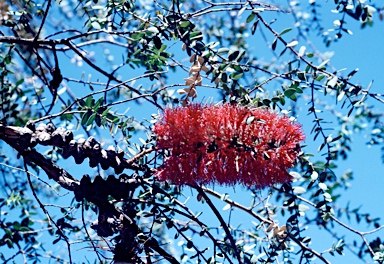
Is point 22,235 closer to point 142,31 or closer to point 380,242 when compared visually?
point 142,31

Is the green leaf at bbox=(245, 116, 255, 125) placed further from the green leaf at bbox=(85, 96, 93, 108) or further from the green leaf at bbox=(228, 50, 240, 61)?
the green leaf at bbox=(85, 96, 93, 108)

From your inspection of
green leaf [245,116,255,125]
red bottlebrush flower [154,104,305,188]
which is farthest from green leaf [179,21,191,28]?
green leaf [245,116,255,125]

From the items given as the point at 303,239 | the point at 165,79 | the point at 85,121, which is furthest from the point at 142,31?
the point at 165,79

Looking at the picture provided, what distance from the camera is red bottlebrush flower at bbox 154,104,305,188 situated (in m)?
1.41

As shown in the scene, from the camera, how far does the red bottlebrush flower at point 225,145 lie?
1.41 metres

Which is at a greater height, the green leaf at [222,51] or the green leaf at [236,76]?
the green leaf at [222,51]

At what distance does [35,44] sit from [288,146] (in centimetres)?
91

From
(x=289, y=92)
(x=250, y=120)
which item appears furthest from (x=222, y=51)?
(x=250, y=120)

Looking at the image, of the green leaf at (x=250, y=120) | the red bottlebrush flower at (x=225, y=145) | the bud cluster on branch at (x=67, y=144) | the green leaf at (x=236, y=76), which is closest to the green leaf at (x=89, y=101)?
the bud cluster on branch at (x=67, y=144)

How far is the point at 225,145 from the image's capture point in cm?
141

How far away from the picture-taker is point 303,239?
6.04ft

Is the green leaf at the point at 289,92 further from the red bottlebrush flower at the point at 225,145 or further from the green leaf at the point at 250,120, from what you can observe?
the green leaf at the point at 250,120

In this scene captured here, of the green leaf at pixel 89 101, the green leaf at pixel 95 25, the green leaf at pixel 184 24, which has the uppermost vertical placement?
the green leaf at pixel 95 25

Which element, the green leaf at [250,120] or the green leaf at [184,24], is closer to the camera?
the green leaf at [250,120]
